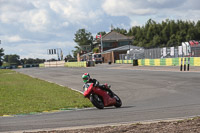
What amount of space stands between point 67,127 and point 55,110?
419cm

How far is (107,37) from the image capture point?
115m

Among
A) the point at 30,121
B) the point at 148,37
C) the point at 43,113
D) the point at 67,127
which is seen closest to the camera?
the point at 67,127

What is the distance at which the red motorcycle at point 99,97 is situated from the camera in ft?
39.8

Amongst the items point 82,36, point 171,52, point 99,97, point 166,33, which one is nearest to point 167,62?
point 171,52

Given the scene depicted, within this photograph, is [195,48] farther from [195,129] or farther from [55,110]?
[195,129]

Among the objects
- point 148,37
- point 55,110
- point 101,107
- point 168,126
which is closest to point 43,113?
point 55,110

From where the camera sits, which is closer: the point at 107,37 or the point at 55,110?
the point at 55,110

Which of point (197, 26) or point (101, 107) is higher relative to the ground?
point (197, 26)

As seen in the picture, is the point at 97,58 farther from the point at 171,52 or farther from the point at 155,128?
the point at 155,128

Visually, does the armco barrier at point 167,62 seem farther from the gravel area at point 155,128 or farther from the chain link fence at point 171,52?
the gravel area at point 155,128

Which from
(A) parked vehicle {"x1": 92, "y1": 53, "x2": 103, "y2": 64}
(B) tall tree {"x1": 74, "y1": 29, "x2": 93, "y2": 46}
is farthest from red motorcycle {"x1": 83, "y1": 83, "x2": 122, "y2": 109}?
(B) tall tree {"x1": 74, "y1": 29, "x2": 93, "y2": 46}

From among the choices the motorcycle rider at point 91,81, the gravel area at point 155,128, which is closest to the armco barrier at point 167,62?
the motorcycle rider at point 91,81

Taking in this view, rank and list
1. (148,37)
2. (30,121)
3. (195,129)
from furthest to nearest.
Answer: (148,37) → (30,121) → (195,129)

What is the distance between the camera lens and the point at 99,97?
12.3 metres
